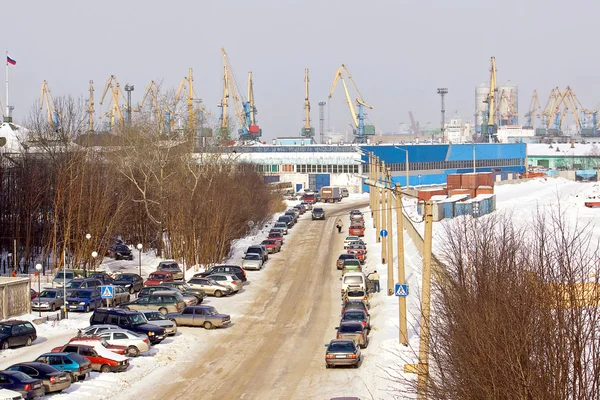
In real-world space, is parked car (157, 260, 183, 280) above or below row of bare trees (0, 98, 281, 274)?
below

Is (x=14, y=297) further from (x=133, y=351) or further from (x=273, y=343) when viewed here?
(x=273, y=343)

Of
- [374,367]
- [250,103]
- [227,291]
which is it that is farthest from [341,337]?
[250,103]

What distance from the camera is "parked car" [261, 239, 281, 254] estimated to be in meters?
55.0

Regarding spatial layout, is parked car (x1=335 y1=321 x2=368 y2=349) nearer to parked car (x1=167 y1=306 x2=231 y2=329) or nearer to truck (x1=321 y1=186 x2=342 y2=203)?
parked car (x1=167 y1=306 x2=231 y2=329)

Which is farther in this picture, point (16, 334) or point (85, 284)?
point (85, 284)

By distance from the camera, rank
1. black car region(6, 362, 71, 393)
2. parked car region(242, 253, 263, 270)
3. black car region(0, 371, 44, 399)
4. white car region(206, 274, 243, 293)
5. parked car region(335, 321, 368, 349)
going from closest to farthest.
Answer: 1. black car region(0, 371, 44, 399)
2. black car region(6, 362, 71, 393)
3. parked car region(335, 321, 368, 349)
4. white car region(206, 274, 243, 293)
5. parked car region(242, 253, 263, 270)

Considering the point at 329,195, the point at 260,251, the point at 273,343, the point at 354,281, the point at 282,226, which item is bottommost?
the point at 273,343

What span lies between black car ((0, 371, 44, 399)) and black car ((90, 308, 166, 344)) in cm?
727

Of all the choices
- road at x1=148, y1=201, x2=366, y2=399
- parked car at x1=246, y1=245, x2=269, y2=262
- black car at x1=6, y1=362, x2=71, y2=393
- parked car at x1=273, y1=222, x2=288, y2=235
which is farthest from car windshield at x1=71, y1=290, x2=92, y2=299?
parked car at x1=273, y1=222, x2=288, y2=235

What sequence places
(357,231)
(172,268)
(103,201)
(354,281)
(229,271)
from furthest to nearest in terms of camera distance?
(357,231) < (103,201) < (172,268) < (229,271) < (354,281)

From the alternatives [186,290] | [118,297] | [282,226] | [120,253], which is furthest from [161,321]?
[282,226]

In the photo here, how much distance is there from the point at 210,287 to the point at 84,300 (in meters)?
6.76

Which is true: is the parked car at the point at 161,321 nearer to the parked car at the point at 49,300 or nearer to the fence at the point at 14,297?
the fence at the point at 14,297

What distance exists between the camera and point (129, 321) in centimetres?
2905
